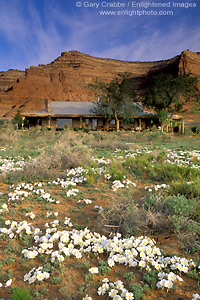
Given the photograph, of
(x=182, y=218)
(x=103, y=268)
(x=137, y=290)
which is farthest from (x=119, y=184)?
(x=137, y=290)

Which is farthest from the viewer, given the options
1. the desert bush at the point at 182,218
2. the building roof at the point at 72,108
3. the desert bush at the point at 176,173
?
the building roof at the point at 72,108

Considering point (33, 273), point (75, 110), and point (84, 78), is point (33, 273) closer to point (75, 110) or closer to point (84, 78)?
point (75, 110)

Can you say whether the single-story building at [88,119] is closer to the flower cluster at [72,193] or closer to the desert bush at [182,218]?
the flower cluster at [72,193]

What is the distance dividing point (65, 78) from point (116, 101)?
64734 mm

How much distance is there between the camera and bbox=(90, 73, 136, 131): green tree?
29.0 metres

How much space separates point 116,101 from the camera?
29.5 m

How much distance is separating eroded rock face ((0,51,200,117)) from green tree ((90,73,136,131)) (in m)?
34.6

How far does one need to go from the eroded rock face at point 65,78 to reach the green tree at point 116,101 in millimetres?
34643

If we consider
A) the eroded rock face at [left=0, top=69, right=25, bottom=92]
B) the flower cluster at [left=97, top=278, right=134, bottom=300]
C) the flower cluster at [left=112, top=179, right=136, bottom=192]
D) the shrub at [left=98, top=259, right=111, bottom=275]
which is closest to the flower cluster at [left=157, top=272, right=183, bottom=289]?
the flower cluster at [left=97, top=278, right=134, bottom=300]

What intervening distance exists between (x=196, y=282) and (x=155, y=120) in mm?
29692

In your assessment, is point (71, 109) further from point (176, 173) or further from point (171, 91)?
point (176, 173)

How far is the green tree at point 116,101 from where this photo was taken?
95.0 feet

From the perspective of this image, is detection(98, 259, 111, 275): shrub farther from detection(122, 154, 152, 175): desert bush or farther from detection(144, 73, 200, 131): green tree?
detection(144, 73, 200, 131): green tree

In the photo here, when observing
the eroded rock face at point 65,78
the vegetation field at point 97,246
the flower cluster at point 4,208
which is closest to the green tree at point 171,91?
the vegetation field at point 97,246
